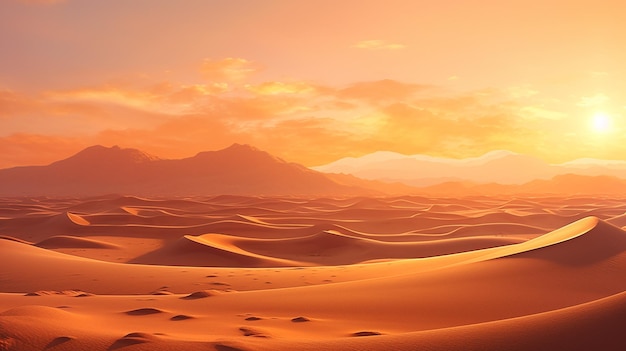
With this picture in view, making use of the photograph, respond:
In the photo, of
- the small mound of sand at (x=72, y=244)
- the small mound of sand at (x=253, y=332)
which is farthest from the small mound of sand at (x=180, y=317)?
the small mound of sand at (x=72, y=244)

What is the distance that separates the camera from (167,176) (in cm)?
13575

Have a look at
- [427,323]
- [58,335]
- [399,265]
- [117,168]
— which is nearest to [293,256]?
[399,265]

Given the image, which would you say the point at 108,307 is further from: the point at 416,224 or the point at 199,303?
the point at 416,224

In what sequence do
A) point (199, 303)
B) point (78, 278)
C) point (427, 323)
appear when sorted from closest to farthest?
point (427, 323) → point (199, 303) → point (78, 278)

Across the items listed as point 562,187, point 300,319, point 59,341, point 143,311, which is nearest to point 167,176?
point 562,187

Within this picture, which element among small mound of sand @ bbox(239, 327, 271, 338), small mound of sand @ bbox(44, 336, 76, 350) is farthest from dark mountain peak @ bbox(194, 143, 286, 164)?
small mound of sand @ bbox(44, 336, 76, 350)

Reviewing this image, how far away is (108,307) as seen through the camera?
22.4 ft

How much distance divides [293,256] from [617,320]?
16.7m

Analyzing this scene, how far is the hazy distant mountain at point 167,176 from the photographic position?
124 meters

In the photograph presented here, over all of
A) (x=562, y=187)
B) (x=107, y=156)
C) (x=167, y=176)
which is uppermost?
(x=107, y=156)

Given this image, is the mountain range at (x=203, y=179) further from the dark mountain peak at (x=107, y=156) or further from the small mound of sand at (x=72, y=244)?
the small mound of sand at (x=72, y=244)

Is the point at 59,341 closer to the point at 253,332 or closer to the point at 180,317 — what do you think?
the point at 253,332

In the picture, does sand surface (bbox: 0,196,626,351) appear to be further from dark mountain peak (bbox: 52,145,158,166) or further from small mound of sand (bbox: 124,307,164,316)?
dark mountain peak (bbox: 52,145,158,166)

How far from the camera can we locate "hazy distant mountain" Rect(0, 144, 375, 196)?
124062mm
